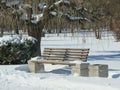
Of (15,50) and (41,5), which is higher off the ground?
(41,5)

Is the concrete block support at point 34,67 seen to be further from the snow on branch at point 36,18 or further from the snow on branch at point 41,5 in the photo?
the snow on branch at point 41,5

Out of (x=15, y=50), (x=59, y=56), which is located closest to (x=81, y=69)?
(x=59, y=56)

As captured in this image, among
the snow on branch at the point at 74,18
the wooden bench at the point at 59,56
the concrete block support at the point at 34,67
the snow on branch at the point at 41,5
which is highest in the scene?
the snow on branch at the point at 41,5

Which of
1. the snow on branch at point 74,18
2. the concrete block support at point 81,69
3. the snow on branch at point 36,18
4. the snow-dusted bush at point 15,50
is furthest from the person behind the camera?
the snow on branch at point 74,18

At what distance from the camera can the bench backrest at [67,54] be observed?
14.7 m

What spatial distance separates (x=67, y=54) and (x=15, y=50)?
11.6ft

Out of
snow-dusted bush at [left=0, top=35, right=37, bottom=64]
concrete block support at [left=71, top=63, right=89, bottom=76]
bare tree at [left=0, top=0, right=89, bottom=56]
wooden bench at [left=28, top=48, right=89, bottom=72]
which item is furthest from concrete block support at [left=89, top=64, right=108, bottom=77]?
bare tree at [left=0, top=0, right=89, bottom=56]

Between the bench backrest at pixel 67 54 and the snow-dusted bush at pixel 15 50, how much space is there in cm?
240

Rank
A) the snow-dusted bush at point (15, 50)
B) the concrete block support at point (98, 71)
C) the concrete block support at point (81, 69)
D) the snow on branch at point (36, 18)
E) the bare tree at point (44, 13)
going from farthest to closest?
the snow on branch at point (36, 18) < the bare tree at point (44, 13) < the snow-dusted bush at point (15, 50) < the concrete block support at point (81, 69) < the concrete block support at point (98, 71)

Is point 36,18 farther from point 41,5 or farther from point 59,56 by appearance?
point 59,56

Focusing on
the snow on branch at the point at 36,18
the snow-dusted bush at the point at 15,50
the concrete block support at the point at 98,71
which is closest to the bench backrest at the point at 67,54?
the concrete block support at the point at 98,71

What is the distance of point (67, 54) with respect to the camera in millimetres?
15305

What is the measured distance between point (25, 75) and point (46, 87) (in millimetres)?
2124

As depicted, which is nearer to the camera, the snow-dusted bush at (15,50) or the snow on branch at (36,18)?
the snow-dusted bush at (15,50)
